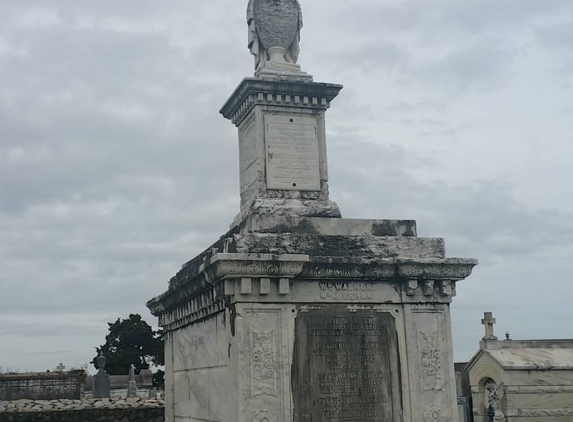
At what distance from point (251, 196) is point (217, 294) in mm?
1762

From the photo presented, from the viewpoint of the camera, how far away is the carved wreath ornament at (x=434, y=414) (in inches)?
288

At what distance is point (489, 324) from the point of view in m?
19.4

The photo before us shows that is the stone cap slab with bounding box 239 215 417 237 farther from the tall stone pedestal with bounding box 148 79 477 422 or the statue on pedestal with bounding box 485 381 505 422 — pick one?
the statue on pedestal with bounding box 485 381 505 422

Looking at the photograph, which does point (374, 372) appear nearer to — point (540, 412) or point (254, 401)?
point (254, 401)

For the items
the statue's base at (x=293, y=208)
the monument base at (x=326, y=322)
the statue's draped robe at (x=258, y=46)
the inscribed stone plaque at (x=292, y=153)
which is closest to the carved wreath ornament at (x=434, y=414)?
the monument base at (x=326, y=322)

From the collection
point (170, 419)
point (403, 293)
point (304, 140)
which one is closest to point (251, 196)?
point (304, 140)

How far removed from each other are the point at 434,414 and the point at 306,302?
175 cm

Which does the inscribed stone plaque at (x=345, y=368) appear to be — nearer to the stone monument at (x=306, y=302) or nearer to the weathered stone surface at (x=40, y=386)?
the stone monument at (x=306, y=302)

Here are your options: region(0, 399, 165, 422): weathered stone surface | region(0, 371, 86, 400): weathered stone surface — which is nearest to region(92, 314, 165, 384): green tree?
region(0, 371, 86, 400): weathered stone surface

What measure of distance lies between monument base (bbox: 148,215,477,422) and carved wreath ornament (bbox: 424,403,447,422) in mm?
10

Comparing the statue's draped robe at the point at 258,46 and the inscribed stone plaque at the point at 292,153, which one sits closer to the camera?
the inscribed stone plaque at the point at 292,153

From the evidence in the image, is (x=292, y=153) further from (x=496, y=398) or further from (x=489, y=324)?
(x=489, y=324)

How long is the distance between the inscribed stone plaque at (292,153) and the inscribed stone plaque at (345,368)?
→ 1.87 meters

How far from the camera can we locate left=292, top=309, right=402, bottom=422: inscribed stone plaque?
697cm
